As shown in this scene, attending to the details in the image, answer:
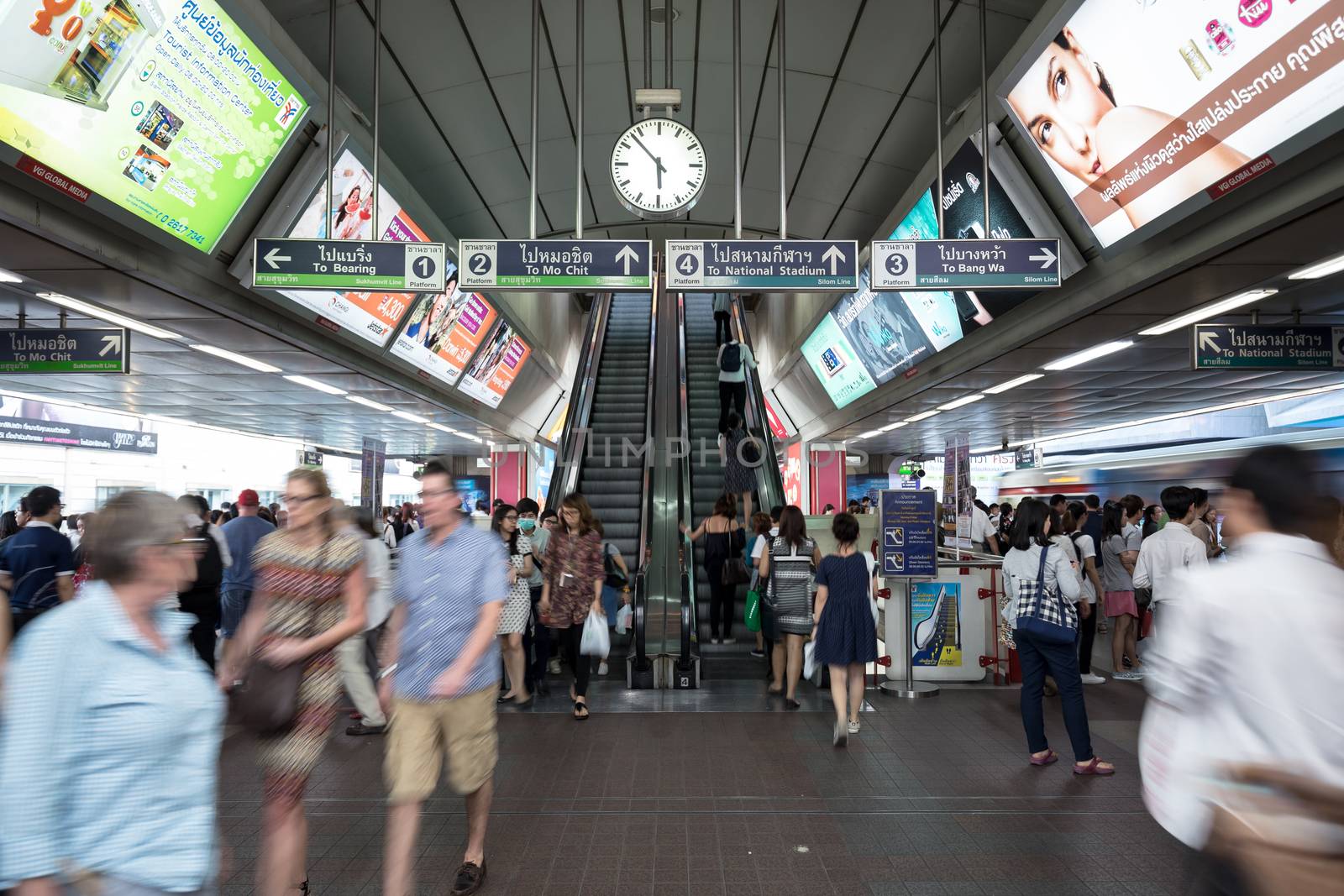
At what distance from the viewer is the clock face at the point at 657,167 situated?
22.7 ft

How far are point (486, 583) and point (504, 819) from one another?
5.82 ft

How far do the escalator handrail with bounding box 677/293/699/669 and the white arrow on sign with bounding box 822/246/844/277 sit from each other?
3.17m

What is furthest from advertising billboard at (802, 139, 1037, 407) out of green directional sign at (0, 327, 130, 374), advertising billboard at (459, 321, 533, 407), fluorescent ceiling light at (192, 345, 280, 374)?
fluorescent ceiling light at (192, 345, 280, 374)

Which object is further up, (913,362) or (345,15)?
(345,15)

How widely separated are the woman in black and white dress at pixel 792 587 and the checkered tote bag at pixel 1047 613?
187cm

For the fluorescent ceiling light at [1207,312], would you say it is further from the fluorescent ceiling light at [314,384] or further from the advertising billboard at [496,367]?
the fluorescent ceiling light at [314,384]

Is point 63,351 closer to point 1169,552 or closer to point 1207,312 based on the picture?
point 1169,552

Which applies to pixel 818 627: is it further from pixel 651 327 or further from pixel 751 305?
pixel 751 305

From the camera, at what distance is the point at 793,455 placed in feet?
72.8

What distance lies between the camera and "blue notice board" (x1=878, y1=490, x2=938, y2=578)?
7230 millimetres

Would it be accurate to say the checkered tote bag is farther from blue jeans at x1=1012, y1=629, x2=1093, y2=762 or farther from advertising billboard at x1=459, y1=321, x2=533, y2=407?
advertising billboard at x1=459, y1=321, x2=533, y2=407

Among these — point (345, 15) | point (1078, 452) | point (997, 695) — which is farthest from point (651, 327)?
point (1078, 452)

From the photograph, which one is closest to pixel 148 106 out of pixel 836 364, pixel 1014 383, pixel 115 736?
pixel 115 736

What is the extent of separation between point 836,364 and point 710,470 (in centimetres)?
475
